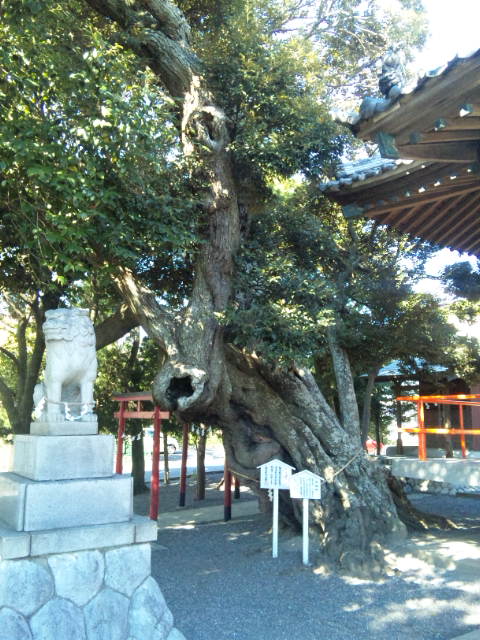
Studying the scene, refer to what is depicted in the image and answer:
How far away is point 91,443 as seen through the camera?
450 cm

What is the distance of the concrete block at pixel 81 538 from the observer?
387 centimetres

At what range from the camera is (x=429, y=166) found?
4.20 metres

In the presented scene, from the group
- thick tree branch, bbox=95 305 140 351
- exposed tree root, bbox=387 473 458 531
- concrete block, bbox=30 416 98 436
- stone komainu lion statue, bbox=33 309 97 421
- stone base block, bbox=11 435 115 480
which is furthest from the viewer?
thick tree branch, bbox=95 305 140 351

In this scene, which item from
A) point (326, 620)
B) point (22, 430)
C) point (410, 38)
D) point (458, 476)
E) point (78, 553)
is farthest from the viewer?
point (410, 38)

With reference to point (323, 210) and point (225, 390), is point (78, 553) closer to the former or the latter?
point (225, 390)

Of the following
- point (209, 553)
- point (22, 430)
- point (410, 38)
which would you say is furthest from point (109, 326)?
point (410, 38)

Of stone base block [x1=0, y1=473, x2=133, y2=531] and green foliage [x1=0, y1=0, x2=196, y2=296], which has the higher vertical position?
green foliage [x1=0, y1=0, x2=196, y2=296]

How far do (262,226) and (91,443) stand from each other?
242 inches

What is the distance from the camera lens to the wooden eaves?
3.07 metres

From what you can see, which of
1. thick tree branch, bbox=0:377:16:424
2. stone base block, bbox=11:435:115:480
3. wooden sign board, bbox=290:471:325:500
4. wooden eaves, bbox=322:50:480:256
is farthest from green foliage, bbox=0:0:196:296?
thick tree branch, bbox=0:377:16:424

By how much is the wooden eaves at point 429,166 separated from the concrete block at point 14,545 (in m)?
3.70

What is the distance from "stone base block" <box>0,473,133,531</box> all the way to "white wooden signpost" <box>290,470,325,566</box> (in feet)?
11.4

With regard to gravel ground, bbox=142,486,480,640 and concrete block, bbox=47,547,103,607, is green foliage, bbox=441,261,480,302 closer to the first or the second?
gravel ground, bbox=142,486,480,640

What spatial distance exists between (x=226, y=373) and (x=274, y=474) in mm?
1674
